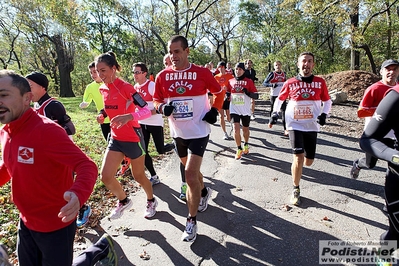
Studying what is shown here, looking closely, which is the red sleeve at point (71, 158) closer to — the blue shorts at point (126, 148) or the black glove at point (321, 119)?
the blue shorts at point (126, 148)

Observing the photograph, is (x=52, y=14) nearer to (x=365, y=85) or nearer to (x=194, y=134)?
(x=365, y=85)

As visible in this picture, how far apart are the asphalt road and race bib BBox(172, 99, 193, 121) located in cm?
149

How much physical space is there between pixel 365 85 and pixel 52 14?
26258 mm

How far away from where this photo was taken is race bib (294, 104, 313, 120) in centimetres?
438

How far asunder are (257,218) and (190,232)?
1.04m

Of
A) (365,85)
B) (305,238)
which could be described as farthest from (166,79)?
(365,85)

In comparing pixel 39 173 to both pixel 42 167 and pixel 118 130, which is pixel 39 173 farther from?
pixel 118 130

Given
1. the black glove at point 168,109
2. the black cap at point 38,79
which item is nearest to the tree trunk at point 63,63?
the black cap at point 38,79

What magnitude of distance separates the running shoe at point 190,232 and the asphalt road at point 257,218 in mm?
69

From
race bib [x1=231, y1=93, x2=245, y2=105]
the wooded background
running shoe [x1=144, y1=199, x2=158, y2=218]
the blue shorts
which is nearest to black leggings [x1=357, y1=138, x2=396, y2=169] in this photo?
race bib [x1=231, y1=93, x2=245, y2=105]

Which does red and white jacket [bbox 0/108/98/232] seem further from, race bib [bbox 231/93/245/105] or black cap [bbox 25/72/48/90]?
race bib [bbox 231/93/245/105]

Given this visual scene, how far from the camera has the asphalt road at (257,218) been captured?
3.16 metres

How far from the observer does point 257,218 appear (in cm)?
388

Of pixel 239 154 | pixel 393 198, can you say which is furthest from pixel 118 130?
pixel 239 154
